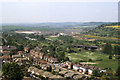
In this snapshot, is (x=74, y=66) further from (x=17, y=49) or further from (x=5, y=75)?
(x=17, y=49)

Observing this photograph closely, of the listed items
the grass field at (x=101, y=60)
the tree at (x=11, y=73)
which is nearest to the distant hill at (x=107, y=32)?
the grass field at (x=101, y=60)

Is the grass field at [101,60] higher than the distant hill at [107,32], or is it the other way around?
the distant hill at [107,32]

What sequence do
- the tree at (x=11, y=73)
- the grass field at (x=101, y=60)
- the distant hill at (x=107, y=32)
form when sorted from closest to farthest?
the tree at (x=11, y=73), the grass field at (x=101, y=60), the distant hill at (x=107, y=32)

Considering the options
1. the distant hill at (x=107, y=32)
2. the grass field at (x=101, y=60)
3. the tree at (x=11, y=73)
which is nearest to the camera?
the tree at (x=11, y=73)

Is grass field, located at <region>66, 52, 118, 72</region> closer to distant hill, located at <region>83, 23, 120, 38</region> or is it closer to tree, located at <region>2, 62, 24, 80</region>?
tree, located at <region>2, 62, 24, 80</region>

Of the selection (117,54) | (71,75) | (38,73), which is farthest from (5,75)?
(117,54)

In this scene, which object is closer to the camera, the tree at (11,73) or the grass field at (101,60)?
the tree at (11,73)

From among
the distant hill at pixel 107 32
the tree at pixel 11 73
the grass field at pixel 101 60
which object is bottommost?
the grass field at pixel 101 60

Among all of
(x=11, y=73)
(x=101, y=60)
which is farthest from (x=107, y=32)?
(x=11, y=73)

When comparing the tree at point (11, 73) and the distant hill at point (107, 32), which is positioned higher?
the distant hill at point (107, 32)

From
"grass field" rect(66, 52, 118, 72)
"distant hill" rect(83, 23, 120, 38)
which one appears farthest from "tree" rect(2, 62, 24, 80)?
"distant hill" rect(83, 23, 120, 38)

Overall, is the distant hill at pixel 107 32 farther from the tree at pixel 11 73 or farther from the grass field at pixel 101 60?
the tree at pixel 11 73
